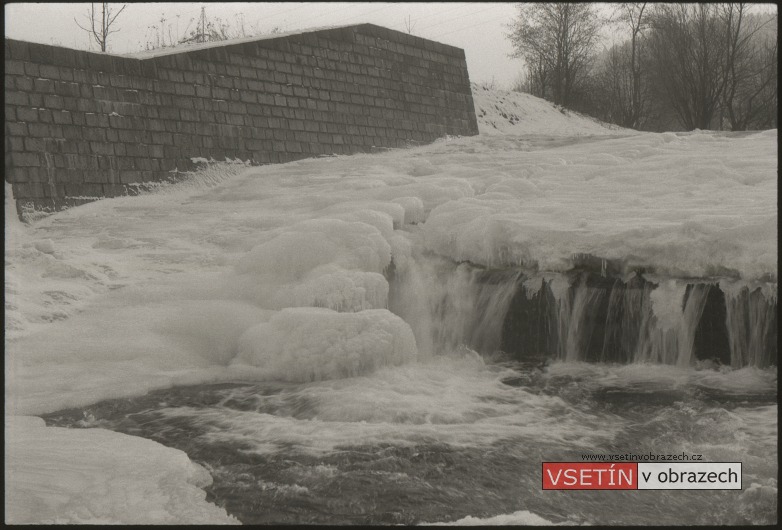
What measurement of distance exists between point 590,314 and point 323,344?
193cm

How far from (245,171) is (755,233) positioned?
662 cm

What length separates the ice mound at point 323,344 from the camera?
15.7 ft

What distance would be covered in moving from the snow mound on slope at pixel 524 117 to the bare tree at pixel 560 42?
5.08 meters

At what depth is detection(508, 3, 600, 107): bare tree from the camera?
24953mm

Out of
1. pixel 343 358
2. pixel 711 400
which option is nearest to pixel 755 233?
pixel 711 400

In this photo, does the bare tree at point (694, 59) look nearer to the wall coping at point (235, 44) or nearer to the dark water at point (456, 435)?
the wall coping at point (235, 44)

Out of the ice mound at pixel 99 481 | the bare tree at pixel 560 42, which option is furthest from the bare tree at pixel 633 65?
the ice mound at pixel 99 481

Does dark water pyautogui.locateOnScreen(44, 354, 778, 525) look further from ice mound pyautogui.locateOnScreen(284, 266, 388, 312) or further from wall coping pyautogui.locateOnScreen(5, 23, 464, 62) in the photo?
wall coping pyautogui.locateOnScreen(5, 23, 464, 62)

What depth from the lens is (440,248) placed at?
6.31 metres

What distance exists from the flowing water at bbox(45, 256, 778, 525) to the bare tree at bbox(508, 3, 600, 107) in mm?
20366

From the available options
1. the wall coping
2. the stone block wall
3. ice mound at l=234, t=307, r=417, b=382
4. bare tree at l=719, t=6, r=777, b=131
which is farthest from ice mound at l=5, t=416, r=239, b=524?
bare tree at l=719, t=6, r=777, b=131

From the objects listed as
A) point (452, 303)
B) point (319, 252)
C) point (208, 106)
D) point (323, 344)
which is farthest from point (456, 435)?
point (208, 106)

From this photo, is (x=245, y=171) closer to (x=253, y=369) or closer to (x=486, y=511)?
(x=253, y=369)

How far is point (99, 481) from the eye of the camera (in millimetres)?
3098
